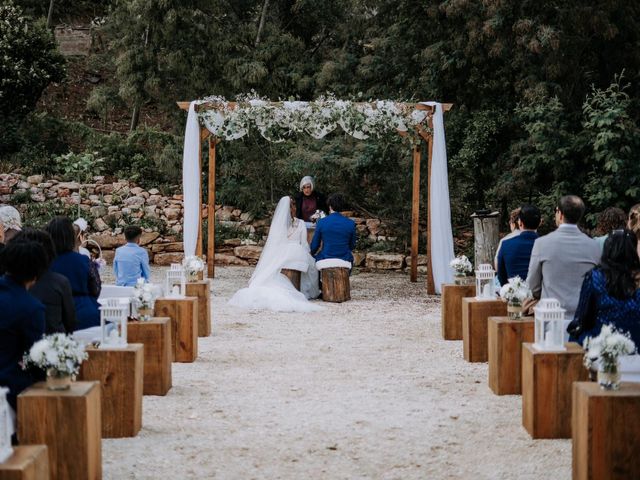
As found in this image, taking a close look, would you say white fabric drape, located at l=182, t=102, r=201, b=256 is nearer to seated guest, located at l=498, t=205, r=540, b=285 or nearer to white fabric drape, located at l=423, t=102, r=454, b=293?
white fabric drape, located at l=423, t=102, r=454, b=293

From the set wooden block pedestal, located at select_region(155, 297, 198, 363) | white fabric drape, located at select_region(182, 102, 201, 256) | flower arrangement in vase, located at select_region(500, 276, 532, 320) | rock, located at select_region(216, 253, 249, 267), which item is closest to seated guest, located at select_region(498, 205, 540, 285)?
flower arrangement in vase, located at select_region(500, 276, 532, 320)

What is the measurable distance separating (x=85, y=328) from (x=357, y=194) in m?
10.9

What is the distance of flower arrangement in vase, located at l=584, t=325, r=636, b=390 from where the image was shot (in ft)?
13.7

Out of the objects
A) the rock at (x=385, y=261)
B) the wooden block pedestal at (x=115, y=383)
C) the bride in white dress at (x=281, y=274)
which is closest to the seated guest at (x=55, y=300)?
the wooden block pedestal at (x=115, y=383)

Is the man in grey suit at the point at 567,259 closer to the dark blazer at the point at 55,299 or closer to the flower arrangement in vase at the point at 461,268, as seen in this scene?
the dark blazer at the point at 55,299

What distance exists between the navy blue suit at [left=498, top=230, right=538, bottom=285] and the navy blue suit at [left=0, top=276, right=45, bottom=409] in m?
4.20

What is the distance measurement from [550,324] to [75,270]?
2909 mm

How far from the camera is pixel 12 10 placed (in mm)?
18922

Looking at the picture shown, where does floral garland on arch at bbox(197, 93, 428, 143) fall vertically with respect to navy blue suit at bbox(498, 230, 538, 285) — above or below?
above

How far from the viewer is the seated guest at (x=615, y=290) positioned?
470 cm

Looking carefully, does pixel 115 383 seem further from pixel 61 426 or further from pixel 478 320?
pixel 478 320

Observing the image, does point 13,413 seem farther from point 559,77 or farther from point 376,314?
point 559,77

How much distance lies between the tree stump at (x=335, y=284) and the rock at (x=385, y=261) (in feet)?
13.4

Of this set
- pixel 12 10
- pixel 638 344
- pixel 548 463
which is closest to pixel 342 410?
pixel 548 463
